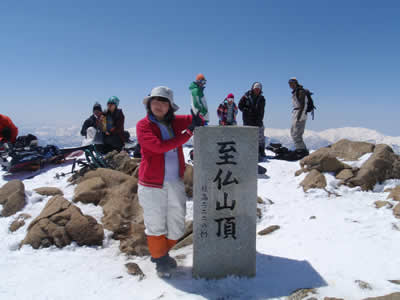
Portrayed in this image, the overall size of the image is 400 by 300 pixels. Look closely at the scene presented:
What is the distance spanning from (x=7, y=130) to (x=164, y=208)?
9.27 m

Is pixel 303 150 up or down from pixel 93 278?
up

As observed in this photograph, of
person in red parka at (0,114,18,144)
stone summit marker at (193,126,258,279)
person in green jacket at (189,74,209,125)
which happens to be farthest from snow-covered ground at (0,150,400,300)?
person in red parka at (0,114,18,144)

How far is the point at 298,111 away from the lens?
9969mm

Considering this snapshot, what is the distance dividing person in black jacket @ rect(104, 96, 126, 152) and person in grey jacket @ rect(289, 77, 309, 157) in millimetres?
7239

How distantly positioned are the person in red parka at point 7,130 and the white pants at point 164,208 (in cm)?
876

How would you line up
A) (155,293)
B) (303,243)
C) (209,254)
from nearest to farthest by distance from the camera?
(155,293) → (209,254) → (303,243)

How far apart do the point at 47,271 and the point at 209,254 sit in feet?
8.61

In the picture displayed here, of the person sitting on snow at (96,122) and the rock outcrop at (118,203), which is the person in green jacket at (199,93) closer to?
the rock outcrop at (118,203)

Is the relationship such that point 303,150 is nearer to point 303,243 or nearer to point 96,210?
point 303,243

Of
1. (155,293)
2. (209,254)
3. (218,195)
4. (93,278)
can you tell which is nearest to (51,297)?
(93,278)

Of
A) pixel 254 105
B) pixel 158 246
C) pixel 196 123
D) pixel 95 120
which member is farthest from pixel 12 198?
pixel 254 105

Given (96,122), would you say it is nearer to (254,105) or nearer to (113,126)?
(113,126)

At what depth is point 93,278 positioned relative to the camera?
365cm

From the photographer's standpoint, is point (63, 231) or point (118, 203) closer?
point (63, 231)
